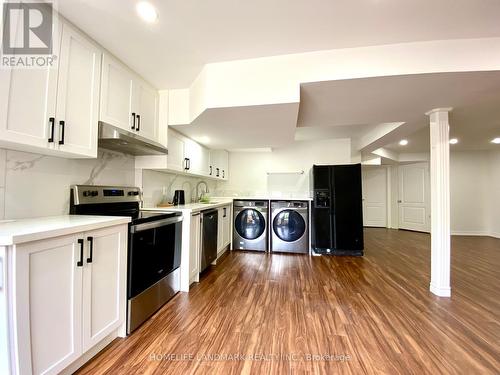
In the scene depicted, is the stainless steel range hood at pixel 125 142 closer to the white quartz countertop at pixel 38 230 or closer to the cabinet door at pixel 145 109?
the cabinet door at pixel 145 109

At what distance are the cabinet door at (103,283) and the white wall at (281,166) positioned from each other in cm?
358

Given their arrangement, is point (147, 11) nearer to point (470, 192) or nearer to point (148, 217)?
point (148, 217)

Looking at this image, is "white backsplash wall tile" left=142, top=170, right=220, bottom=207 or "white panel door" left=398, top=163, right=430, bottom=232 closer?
"white backsplash wall tile" left=142, top=170, right=220, bottom=207

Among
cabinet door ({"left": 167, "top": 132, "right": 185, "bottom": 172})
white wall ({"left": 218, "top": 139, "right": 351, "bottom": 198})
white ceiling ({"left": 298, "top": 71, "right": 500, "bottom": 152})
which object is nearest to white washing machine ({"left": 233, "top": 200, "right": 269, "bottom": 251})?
white wall ({"left": 218, "top": 139, "right": 351, "bottom": 198})

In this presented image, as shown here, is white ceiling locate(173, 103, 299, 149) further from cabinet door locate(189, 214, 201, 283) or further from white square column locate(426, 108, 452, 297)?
white square column locate(426, 108, 452, 297)

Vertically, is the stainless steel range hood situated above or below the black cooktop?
above

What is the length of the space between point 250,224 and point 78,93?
307cm

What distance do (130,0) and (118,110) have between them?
86 cm

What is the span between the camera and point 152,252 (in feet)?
5.98

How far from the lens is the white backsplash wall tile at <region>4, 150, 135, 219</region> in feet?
4.50

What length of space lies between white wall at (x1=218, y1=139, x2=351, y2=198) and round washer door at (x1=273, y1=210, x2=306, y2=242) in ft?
3.03

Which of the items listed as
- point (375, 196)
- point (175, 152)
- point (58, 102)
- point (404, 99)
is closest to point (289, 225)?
point (175, 152)

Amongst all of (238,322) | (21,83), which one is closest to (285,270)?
(238,322)

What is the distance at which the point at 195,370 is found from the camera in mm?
1286
